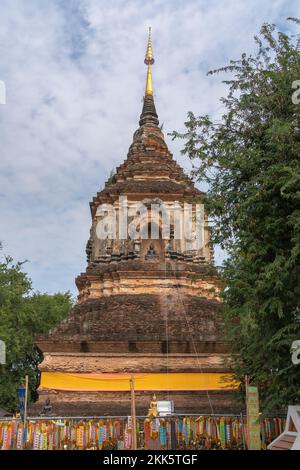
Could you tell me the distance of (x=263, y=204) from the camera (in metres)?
10.3

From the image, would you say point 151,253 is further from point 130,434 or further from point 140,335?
point 130,434

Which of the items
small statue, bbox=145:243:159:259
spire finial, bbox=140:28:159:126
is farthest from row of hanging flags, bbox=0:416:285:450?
spire finial, bbox=140:28:159:126

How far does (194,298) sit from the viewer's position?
21.5m

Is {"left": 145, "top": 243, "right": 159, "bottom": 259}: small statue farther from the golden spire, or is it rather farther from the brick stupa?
the golden spire

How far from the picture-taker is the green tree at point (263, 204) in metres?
9.82

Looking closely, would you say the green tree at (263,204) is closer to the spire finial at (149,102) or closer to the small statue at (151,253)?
the small statue at (151,253)

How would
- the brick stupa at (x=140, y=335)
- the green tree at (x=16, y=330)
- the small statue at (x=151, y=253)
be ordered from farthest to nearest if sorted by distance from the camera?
the green tree at (x=16, y=330) < the small statue at (x=151, y=253) < the brick stupa at (x=140, y=335)

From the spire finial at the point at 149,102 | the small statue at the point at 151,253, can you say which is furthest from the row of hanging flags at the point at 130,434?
the spire finial at the point at 149,102

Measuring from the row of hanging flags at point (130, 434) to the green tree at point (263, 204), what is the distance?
1760 mm

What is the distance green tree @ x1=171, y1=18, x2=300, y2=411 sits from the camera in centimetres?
982

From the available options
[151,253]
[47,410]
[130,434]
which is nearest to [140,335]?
[47,410]
